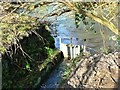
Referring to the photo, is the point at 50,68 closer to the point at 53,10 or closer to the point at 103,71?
the point at 103,71

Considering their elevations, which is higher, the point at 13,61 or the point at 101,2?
the point at 101,2

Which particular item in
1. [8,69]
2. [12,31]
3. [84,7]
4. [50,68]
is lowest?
[50,68]

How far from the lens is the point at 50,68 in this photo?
8.04m

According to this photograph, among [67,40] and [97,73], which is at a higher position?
[97,73]

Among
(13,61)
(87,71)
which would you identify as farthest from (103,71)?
(13,61)

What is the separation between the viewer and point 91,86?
4.61 meters

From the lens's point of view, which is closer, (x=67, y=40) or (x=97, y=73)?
(x=97, y=73)

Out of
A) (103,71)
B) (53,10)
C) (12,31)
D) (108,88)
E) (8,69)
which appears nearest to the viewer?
(53,10)

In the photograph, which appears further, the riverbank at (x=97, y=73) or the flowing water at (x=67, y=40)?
the flowing water at (x=67, y=40)

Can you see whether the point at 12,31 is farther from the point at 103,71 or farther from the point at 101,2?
the point at 103,71

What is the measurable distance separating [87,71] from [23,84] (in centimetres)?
183

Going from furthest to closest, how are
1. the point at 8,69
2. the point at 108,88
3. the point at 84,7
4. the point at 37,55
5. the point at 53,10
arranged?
the point at 37,55 → the point at 8,69 → the point at 108,88 → the point at 84,7 → the point at 53,10

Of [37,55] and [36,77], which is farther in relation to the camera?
[37,55]

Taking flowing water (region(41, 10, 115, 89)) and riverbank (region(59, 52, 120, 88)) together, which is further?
flowing water (region(41, 10, 115, 89))
